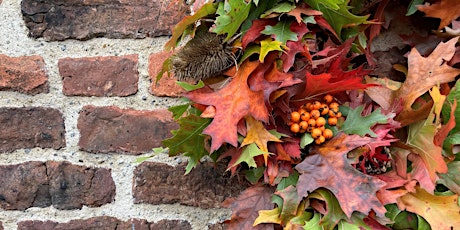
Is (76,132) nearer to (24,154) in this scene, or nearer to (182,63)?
(24,154)

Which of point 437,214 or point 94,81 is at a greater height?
point 94,81

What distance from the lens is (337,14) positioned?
68cm

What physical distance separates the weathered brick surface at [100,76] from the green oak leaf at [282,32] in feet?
0.87

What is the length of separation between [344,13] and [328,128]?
0.16 metres

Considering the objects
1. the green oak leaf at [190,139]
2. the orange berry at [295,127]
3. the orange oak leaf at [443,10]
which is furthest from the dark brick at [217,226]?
the orange oak leaf at [443,10]

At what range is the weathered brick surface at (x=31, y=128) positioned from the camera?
2.71 feet

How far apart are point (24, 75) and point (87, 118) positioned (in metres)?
0.13

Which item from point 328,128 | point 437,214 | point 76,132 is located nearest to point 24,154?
point 76,132

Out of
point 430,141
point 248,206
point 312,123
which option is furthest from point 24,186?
point 430,141

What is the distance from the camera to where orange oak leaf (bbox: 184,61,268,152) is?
640 millimetres

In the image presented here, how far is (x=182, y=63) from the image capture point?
0.69 m

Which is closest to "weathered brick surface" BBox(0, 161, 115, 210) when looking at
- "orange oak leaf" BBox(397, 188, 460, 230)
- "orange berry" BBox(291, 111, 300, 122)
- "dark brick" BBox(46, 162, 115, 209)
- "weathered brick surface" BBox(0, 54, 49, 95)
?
"dark brick" BBox(46, 162, 115, 209)

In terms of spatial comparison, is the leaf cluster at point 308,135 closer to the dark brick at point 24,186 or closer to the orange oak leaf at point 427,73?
the orange oak leaf at point 427,73

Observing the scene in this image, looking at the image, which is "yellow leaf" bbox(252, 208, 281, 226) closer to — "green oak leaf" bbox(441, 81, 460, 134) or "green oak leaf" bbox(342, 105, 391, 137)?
"green oak leaf" bbox(342, 105, 391, 137)
